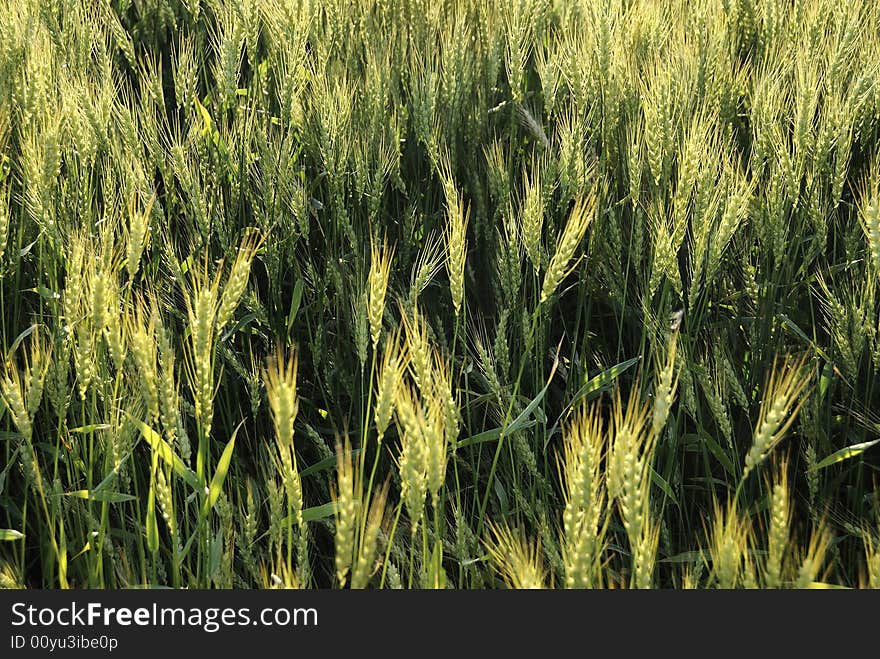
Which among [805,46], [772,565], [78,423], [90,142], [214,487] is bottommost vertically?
[772,565]

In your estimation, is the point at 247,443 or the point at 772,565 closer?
the point at 772,565

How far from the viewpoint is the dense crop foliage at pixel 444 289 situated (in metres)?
1.45

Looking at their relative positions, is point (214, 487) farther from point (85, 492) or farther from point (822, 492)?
point (822, 492)

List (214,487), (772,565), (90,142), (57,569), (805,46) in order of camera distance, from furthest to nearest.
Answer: (805,46) < (90,142) < (57,569) < (214,487) < (772,565)

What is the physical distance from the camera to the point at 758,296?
1.79 m

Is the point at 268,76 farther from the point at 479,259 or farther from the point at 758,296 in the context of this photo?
the point at 758,296

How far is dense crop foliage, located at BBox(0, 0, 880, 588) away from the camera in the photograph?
145cm

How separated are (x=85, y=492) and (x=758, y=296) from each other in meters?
1.37

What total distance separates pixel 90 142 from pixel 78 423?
591 millimetres

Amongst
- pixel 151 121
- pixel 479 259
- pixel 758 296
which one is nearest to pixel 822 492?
pixel 758 296

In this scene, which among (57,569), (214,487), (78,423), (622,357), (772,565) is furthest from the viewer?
(622,357)

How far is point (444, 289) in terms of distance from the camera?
1869 mm

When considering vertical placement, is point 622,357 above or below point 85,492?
above

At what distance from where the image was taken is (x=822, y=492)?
1.68m
